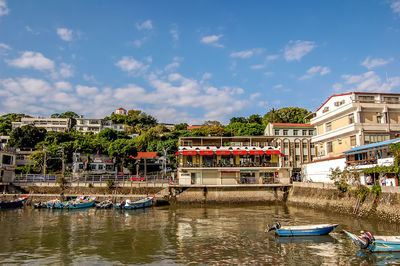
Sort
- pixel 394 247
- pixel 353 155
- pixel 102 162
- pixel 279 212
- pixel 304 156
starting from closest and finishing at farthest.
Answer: pixel 394 247 < pixel 279 212 < pixel 353 155 < pixel 304 156 < pixel 102 162

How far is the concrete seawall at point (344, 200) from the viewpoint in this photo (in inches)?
1043

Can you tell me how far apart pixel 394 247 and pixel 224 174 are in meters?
30.7

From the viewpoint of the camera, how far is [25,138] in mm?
90375

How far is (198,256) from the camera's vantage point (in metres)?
18.6

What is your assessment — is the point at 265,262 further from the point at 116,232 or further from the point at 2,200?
the point at 2,200

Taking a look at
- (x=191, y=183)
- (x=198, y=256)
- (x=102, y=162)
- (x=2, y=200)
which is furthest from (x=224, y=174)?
(x=102, y=162)

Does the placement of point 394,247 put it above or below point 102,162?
below

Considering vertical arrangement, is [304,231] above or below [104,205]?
above

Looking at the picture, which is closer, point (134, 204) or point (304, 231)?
point (304, 231)

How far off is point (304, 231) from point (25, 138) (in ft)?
305

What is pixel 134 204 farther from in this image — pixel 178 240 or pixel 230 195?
pixel 178 240

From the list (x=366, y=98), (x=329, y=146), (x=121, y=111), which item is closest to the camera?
(x=366, y=98)

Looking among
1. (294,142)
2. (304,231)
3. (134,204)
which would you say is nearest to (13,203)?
(134,204)

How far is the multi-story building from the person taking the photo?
136 feet
